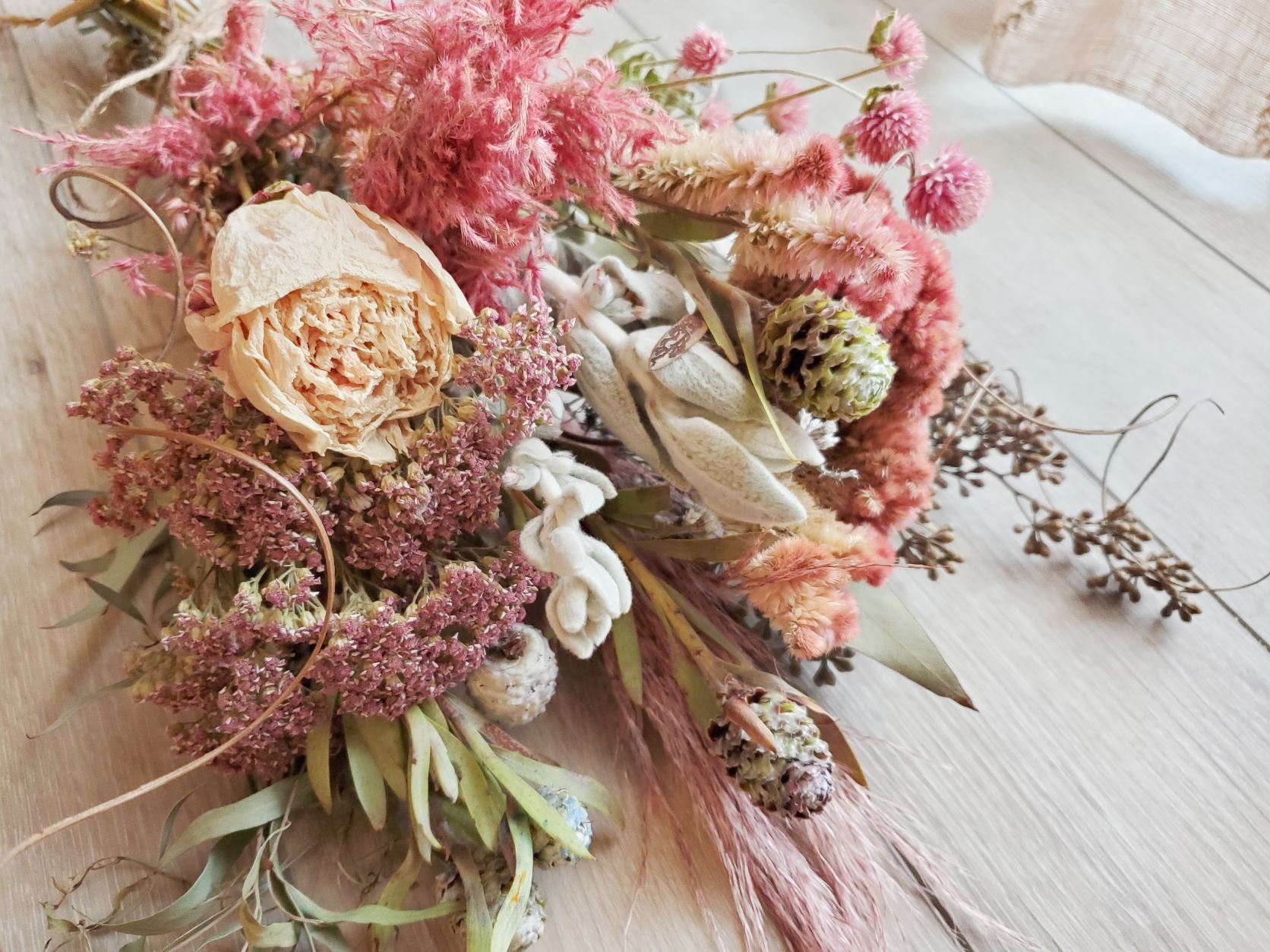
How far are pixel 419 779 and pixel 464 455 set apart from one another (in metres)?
0.19

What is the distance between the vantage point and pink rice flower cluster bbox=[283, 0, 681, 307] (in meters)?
0.48

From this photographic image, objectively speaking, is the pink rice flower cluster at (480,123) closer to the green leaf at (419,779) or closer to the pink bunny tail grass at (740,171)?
the pink bunny tail grass at (740,171)

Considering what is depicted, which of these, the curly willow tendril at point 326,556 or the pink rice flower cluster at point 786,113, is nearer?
the curly willow tendril at point 326,556

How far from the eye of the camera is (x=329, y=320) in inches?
19.0

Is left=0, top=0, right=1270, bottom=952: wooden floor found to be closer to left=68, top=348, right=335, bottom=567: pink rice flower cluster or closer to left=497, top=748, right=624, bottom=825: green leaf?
left=497, top=748, right=624, bottom=825: green leaf

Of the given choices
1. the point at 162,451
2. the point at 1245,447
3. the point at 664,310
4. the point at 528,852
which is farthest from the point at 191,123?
the point at 1245,447

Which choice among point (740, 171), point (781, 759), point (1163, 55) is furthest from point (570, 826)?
point (1163, 55)

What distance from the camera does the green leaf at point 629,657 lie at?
23.3 inches

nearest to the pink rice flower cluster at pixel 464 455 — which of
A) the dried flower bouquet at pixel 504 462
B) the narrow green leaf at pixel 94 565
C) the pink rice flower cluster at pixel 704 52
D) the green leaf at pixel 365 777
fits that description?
the dried flower bouquet at pixel 504 462

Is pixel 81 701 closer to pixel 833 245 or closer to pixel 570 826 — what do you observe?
pixel 570 826

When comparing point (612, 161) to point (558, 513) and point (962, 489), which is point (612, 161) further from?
point (962, 489)

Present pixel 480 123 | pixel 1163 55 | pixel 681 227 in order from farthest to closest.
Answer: pixel 1163 55
pixel 681 227
pixel 480 123

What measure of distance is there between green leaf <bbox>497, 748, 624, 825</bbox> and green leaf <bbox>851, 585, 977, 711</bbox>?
0.18m

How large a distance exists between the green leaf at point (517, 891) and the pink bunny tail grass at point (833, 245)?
1.21 ft
